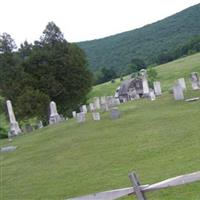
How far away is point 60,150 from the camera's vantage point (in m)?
19.2

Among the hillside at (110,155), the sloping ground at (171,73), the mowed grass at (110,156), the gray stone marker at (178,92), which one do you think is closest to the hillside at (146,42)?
the sloping ground at (171,73)

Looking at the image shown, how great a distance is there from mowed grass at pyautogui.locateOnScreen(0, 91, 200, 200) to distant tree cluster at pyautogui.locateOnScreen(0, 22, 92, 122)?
1647 centimetres

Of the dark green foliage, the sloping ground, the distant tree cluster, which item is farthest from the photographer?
the dark green foliage

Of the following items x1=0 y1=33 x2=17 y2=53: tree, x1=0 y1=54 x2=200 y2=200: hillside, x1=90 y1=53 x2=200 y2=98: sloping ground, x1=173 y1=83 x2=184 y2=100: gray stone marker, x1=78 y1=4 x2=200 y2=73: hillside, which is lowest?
x1=0 y1=54 x2=200 y2=200: hillside

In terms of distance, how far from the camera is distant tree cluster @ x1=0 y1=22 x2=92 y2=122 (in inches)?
1638

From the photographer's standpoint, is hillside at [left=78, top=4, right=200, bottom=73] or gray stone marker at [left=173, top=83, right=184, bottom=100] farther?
hillside at [left=78, top=4, right=200, bottom=73]

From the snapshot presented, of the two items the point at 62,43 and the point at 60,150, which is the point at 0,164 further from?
the point at 62,43

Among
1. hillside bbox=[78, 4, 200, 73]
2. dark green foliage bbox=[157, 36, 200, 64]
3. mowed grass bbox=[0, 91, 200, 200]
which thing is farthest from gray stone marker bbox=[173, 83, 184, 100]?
hillside bbox=[78, 4, 200, 73]

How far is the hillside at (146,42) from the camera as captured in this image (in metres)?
107

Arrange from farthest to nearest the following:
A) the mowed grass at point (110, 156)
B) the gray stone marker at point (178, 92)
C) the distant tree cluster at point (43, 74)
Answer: the distant tree cluster at point (43, 74) → the gray stone marker at point (178, 92) → the mowed grass at point (110, 156)

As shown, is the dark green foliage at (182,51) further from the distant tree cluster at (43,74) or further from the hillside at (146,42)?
the distant tree cluster at (43,74)

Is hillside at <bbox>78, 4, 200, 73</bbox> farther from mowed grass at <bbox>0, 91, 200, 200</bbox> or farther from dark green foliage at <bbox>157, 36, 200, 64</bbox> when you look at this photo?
mowed grass at <bbox>0, 91, 200, 200</bbox>

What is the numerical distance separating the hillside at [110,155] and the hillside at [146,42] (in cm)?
7595

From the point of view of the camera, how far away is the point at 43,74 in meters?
43.4
